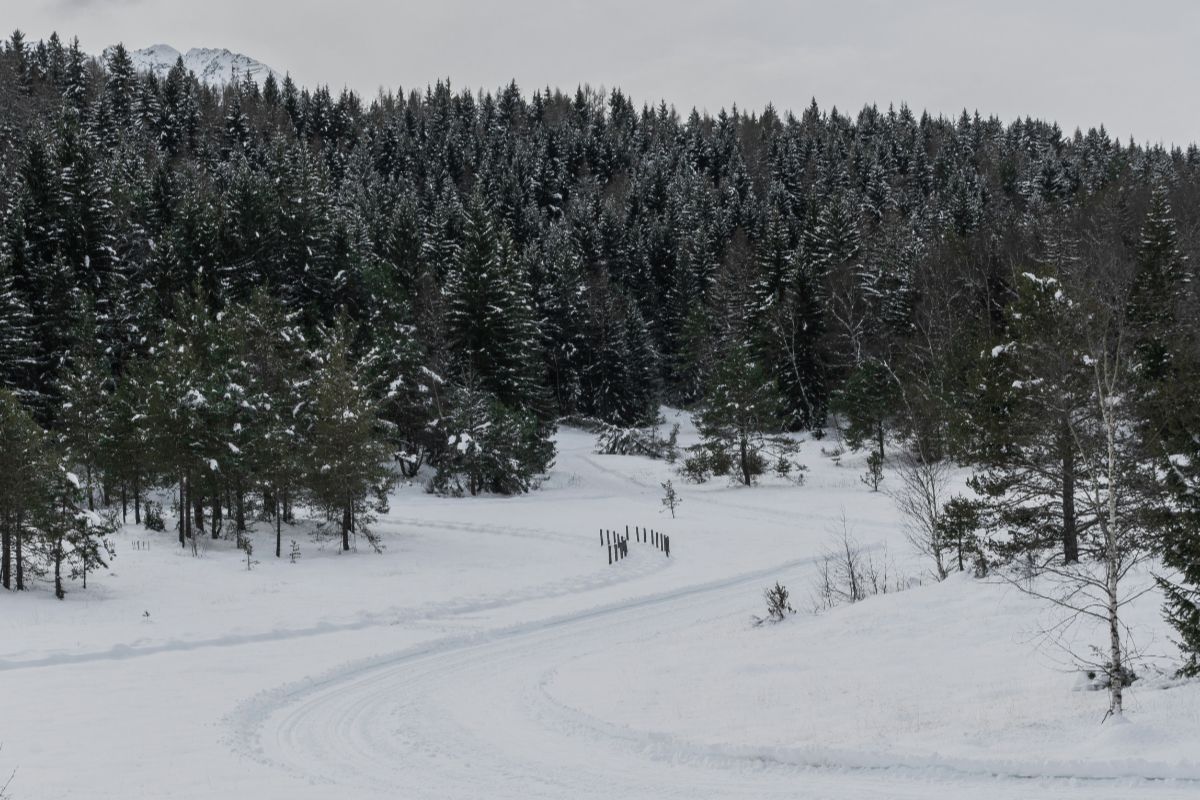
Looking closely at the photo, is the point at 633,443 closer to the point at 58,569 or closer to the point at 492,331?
the point at 492,331

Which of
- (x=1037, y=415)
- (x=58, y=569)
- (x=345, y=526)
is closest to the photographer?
(x=1037, y=415)

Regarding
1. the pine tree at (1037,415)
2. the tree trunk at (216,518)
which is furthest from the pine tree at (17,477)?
the pine tree at (1037,415)

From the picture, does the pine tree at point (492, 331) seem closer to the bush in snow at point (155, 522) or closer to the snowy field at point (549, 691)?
the bush in snow at point (155, 522)

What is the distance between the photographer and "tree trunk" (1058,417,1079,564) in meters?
19.0

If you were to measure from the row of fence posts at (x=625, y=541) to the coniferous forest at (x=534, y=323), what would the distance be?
9.22 m

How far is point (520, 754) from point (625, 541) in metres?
21.5

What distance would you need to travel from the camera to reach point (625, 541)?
33875mm

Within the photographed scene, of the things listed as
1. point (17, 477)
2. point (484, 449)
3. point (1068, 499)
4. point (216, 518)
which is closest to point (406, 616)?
point (17, 477)

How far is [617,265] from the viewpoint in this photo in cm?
9431

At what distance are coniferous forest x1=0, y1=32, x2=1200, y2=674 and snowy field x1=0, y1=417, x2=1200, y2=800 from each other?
6.66 feet

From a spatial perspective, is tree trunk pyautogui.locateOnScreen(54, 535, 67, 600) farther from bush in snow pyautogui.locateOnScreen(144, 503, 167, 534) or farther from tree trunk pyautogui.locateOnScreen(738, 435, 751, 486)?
tree trunk pyautogui.locateOnScreen(738, 435, 751, 486)

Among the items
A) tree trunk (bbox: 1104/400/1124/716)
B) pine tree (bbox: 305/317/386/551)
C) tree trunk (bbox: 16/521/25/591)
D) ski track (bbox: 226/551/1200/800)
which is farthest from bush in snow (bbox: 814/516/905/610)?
tree trunk (bbox: 16/521/25/591)

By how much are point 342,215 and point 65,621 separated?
56.1 m

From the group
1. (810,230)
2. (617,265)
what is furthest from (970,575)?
(617,265)
